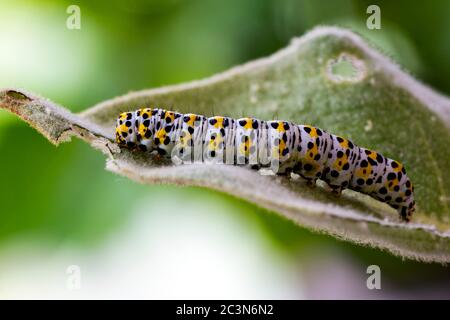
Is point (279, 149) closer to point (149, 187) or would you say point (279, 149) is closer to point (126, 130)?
point (126, 130)

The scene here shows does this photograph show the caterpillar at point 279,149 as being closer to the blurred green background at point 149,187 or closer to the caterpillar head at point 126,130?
the caterpillar head at point 126,130

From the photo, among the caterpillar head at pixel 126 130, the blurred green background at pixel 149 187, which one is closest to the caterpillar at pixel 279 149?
the caterpillar head at pixel 126 130

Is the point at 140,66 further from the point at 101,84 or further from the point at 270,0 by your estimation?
the point at 270,0

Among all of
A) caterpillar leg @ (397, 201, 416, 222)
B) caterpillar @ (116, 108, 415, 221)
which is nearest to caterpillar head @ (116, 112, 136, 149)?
caterpillar @ (116, 108, 415, 221)

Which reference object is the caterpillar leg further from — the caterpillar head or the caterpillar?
the caterpillar head

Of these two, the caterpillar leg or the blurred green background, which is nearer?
the caterpillar leg
